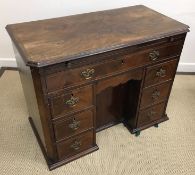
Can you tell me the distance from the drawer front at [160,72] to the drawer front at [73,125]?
399 millimetres

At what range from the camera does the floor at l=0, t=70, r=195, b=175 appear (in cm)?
148

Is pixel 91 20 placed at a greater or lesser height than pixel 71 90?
greater

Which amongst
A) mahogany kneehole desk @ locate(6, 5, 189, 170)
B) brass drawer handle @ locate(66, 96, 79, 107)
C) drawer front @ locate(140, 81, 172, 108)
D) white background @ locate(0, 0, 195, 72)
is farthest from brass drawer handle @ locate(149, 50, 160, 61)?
white background @ locate(0, 0, 195, 72)

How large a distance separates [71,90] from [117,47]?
0.31m

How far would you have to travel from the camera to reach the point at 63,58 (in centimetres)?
105

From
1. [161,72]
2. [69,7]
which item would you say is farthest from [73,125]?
[69,7]

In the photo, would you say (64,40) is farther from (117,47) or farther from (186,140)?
(186,140)

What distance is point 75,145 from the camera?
147 centimetres

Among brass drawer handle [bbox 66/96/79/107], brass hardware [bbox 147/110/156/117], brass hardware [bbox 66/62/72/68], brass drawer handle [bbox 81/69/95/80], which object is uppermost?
brass hardware [bbox 66/62/72/68]

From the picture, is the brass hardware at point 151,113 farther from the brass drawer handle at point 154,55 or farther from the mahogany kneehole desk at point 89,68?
the brass drawer handle at point 154,55

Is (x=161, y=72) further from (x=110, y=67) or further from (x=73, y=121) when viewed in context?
(x=73, y=121)

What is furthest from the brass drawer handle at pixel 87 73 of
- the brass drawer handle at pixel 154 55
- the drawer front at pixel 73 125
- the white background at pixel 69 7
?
the white background at pixel 69 7

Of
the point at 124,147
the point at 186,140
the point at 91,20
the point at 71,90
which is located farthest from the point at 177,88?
the point at 71,90

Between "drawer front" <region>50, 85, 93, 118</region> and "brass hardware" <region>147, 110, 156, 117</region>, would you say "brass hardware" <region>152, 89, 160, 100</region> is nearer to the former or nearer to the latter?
"brass hardware" <region>147, 110, 156, 117</region>
